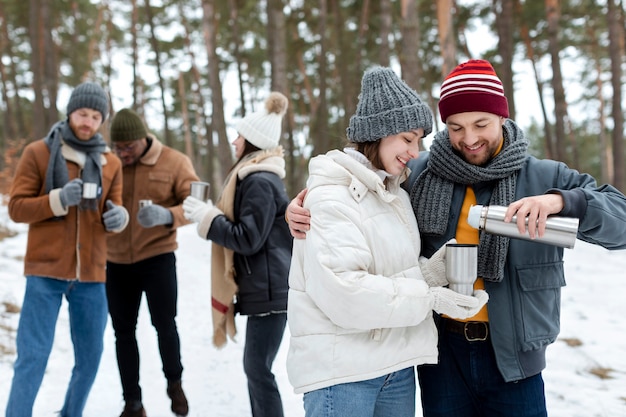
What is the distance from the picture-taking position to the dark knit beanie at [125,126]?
11.9 feet

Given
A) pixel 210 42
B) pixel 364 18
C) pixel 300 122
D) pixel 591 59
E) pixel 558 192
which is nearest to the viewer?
pixel 558 192

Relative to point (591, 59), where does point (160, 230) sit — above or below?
below

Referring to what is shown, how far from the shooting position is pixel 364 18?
51.5 ft

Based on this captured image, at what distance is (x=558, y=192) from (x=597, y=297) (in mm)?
5285

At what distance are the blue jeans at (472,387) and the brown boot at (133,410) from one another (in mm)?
2411

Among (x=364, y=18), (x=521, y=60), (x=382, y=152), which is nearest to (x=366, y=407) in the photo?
(x=382, y=152)

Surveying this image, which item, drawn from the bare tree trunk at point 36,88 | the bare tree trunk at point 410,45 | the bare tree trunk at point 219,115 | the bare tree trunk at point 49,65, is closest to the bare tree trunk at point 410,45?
the bare tree trunk at point 410,45

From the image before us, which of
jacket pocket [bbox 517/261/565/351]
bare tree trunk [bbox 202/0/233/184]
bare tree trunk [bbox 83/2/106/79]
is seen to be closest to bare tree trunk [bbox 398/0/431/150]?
bare tree trunk [bbox 202/0/233/184]

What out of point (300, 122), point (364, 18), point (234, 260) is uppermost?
point (364, 18)

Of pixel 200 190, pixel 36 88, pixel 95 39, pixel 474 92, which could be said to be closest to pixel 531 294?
pixel 474 92

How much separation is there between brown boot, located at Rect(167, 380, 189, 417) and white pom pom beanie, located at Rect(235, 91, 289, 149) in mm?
1954

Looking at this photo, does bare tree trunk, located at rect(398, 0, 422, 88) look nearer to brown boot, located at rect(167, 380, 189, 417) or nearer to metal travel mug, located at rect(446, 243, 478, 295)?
brown boot, located at rect(167, 380, 189, 417)

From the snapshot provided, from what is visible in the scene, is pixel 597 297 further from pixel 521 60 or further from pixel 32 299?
pixel 521 60

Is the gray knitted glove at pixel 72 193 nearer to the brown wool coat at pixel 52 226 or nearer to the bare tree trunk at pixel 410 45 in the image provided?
the brown wool coat at pixel 52 226
